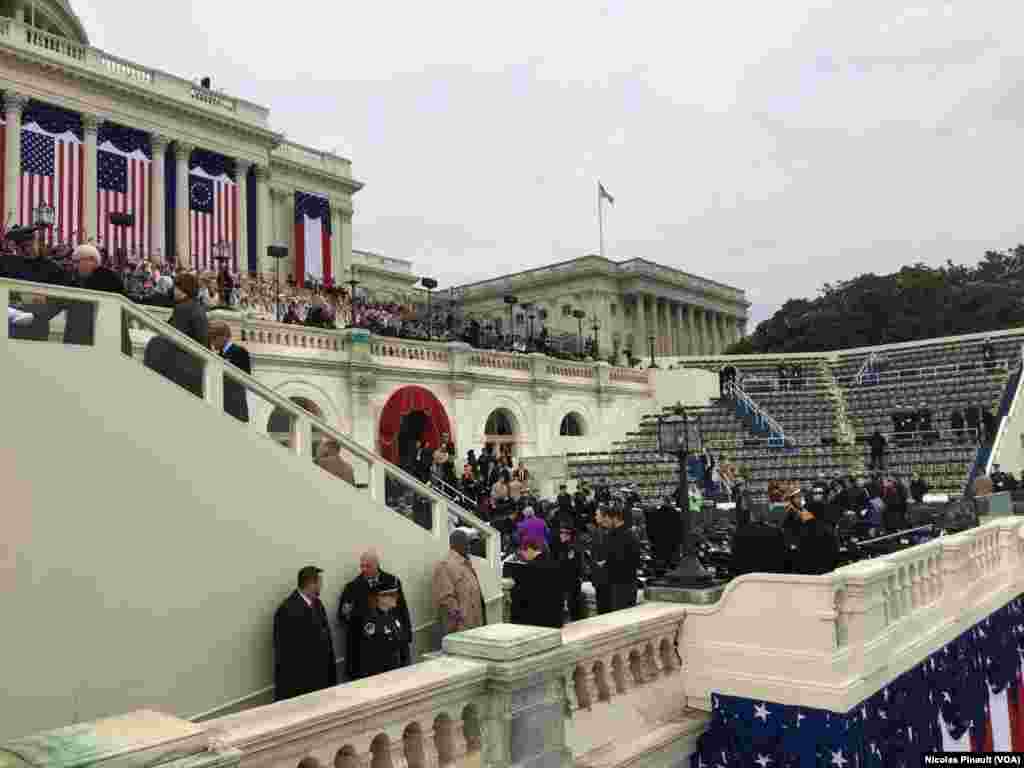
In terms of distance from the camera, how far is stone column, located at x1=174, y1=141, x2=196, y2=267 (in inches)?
1303

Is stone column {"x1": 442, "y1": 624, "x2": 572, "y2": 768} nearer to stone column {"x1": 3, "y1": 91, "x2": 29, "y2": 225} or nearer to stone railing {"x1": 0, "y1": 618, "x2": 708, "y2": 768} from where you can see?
stone railing {"x1": 0, "y1": 618, "x2": 708, "y2": 768}

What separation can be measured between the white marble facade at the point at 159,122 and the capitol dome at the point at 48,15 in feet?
0.17

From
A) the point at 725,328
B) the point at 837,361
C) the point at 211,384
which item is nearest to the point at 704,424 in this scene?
the point at 837,361

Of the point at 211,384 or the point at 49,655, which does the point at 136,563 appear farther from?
the point at 211,384

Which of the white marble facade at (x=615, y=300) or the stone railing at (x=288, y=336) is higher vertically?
the white marble facade at (x=615, y=300)

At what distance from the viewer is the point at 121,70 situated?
33.0 meters

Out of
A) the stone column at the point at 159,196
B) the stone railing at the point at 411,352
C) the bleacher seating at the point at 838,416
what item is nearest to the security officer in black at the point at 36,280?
the stone railing at the point at 411,352

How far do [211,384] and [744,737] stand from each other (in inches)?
204

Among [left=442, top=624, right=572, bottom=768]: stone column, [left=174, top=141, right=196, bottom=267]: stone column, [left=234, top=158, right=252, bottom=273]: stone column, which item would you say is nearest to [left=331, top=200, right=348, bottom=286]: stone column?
[left=234, top=158, right=252, bottom=273]: stone column

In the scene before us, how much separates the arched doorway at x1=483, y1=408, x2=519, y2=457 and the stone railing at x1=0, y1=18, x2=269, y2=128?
802 inches

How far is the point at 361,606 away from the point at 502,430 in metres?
21.6

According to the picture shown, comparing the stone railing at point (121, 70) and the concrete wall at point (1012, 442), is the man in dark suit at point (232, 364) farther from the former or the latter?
the stone railing at point (121, 70)

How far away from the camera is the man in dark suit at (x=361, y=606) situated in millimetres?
6637

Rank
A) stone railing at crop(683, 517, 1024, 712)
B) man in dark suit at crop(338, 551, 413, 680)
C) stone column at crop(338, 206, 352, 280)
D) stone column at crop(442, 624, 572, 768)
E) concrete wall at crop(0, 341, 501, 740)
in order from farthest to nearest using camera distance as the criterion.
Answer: stone column at crop(338, 206, 352, 280) < man in dark suit at crop(338, 551, 413, 680) < stone railing at crop(683, 517, 1024, 712) < concrete wall at crop(0, 341, 501, 740) < stone column at crop(442, 624, 572, 768)
